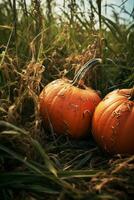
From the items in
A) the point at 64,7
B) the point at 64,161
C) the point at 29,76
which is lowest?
the point at 64,161

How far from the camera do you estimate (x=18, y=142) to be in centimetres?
223

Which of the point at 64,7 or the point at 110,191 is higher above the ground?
the point at 64,7

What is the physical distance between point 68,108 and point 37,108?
0.27m

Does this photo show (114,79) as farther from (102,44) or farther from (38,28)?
(38,28)

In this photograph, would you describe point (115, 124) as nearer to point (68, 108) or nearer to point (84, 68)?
point (68, 108)

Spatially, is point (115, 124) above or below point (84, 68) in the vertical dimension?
below

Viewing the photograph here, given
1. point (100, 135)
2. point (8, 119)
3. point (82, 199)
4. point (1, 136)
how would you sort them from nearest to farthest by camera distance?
point (82, 199) < point (1, 136) < point (8, 119) < point (100, 135)

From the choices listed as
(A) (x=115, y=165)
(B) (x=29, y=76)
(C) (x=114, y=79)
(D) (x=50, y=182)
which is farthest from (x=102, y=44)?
(D) (x=50, y=182)

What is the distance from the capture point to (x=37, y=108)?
100 inches

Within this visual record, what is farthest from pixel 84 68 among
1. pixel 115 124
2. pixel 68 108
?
pixel 115 124

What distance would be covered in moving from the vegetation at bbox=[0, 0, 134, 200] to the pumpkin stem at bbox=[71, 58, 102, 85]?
0.08 metres

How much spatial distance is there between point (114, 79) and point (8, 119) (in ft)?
3.56

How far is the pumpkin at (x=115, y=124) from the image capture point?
99.9 inches

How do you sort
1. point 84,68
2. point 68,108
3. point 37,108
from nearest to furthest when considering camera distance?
point 37,108
point 68,108
point 84,68
